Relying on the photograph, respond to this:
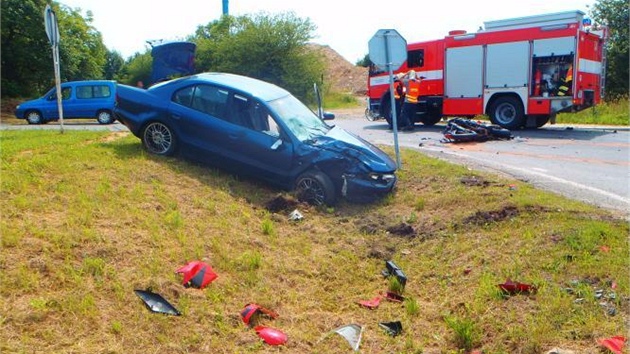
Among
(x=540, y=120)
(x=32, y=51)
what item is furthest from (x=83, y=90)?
(x=540, y=120)

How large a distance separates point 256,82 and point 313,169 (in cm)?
211

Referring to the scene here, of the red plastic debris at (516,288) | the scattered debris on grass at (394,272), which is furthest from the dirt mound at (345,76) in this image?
the red plastic debris at (516,288)

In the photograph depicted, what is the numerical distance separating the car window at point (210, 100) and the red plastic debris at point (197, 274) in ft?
12.0

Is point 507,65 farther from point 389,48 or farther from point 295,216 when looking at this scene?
point 295,216

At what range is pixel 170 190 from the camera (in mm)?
7066

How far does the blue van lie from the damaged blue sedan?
14.6 metres

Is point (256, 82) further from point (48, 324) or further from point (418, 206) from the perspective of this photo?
point (48, 324)

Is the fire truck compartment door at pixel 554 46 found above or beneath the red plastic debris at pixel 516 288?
above

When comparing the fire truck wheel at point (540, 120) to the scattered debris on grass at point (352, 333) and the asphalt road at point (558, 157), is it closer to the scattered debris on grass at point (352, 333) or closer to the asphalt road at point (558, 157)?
the asphalt road at point (558, 157)

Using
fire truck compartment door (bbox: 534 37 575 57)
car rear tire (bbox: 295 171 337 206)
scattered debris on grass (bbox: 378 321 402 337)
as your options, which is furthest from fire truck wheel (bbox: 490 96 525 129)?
scattered debris on grass (bbox: 378 321 402 337)

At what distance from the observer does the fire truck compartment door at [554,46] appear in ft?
54.1

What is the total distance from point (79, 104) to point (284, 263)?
19.6 meters

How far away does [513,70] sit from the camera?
17609 mm

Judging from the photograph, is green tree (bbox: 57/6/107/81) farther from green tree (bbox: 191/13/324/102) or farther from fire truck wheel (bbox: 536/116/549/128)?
fire truck wheel (bbox: 536/116/549/128)
